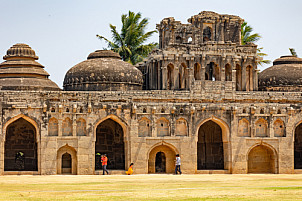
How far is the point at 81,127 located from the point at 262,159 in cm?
1342

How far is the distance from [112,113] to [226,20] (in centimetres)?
1613

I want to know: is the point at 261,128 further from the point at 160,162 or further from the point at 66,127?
the point at 66,127

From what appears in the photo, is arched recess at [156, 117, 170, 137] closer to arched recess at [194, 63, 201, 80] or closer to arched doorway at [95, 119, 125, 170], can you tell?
arched doorway at [95, 119, 125, 170]

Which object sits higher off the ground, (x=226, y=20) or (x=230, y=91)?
(x=226, y=20)

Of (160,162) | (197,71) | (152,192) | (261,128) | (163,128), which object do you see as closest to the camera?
(152,192)

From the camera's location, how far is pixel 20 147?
4362 centimetres

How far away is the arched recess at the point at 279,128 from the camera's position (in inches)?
1719

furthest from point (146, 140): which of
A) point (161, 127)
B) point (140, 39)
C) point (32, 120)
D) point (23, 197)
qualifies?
point (140, 39)

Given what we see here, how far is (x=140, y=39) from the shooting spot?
6631 cm

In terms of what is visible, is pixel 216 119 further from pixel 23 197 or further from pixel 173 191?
pixel 23 197

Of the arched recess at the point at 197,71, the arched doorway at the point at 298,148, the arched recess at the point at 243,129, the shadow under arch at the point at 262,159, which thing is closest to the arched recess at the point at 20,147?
the arched recess at the point at 197,71

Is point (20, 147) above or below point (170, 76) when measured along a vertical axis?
below

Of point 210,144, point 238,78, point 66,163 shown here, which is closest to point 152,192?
point 66,163

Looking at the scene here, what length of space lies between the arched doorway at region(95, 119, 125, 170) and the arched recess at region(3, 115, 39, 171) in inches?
183
